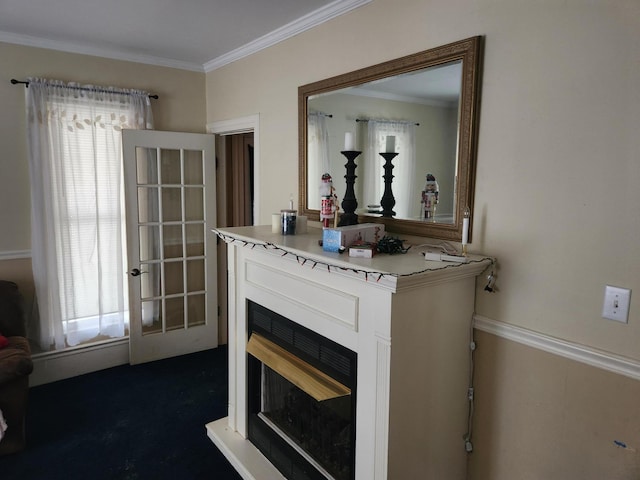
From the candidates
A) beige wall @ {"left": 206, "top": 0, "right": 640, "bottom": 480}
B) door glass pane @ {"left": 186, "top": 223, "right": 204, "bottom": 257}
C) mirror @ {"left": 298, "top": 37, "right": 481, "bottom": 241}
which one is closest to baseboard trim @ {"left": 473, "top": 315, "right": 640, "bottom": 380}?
beige wall @ {"left": 206, "top": 0, "right": 640, "bottom": 480}

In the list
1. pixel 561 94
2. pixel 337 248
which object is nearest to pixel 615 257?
pixel 561 94

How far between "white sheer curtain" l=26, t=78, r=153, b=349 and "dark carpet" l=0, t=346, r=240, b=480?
41 cm

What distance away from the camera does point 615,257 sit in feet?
4.57

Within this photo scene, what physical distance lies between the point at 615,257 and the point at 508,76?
0.75 metres

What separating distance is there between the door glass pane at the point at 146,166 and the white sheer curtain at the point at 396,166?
6.94ft

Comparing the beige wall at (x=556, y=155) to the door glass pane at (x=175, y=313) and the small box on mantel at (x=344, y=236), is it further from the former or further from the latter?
the door glass pane at (x=175, y=313)

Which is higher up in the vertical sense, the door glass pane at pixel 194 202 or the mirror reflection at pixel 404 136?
the mirror reflection at pixel 404 136

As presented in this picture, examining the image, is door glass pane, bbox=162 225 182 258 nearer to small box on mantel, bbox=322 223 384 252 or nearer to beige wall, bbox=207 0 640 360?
small box on mantel, bbox=322 223 384 252

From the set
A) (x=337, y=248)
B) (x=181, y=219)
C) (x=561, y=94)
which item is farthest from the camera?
(x=181, y=219)

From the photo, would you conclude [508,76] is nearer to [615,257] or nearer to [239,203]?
[615,257]

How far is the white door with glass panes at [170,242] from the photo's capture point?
350 cm

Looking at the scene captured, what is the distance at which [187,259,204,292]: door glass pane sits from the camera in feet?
12.5

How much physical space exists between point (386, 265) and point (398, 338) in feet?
0.86

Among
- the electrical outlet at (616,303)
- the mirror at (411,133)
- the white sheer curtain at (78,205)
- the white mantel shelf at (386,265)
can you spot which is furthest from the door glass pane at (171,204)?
the electrical outlet at (616,303)
